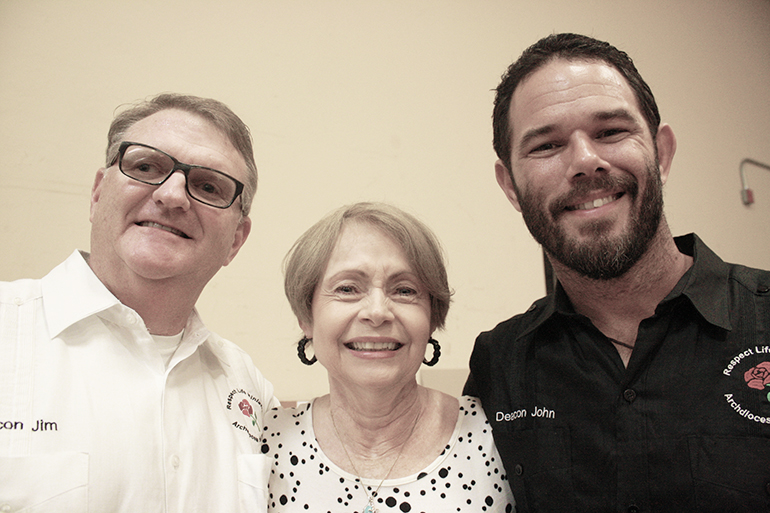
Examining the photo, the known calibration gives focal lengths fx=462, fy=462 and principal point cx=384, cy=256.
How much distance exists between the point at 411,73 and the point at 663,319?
6.85ft

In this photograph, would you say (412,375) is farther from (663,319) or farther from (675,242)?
(675,242)

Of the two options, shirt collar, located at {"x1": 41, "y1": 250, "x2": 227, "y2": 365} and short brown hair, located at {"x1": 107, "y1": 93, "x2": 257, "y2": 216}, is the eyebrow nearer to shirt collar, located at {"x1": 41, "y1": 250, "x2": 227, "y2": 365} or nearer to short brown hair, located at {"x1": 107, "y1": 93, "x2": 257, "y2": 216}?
short brown hair, located at {"x1": 107, "y1": 93, "x2": 257, "y2": 216}

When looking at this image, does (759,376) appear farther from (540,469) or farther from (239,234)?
(239,234)

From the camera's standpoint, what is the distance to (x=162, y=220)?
129 centimetres

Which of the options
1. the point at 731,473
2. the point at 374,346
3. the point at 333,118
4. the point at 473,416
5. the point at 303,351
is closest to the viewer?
the point at 731,473

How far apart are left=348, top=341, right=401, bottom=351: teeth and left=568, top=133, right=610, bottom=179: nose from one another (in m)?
0.69

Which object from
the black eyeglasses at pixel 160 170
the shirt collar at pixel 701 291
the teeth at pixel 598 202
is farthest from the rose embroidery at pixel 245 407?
the teeth at pixel 598 202

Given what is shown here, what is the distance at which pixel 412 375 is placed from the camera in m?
1.42

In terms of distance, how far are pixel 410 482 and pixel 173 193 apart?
3.44 feet

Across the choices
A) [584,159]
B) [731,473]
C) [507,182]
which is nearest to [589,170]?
[584,159]

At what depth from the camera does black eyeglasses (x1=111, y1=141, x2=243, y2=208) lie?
4.34 ft

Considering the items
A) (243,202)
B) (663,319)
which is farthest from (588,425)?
(243,202)

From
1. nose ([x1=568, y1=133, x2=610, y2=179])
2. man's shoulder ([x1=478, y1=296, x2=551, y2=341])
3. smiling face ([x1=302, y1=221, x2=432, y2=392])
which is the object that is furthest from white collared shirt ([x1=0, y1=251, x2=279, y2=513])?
nose ([x1=568, y1=133, x2=610, y2=179])

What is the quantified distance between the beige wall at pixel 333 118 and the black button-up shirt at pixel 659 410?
4.01 feet
